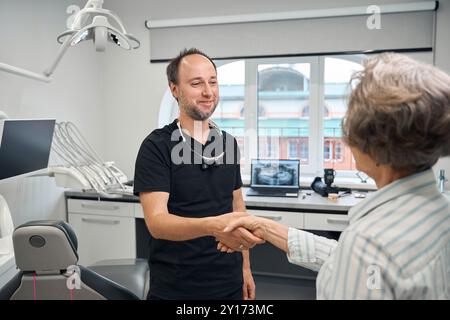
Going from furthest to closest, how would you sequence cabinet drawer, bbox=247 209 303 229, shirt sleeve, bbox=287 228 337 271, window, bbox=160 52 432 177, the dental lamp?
window, bbox=160 52 432 177
cabinet drawer, bbox=247 209 303 229
the dental lamp
shirt sleeve, bbox=287 228 337 271

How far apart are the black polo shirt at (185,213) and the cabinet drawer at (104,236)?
1484 millimetres

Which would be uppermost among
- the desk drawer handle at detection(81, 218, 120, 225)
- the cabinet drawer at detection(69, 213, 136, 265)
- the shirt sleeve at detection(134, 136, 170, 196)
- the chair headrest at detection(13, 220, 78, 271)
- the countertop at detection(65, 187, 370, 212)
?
the shirt sleeve at detection(134, 136, 170, 196)

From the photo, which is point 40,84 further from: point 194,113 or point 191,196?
point 191,196

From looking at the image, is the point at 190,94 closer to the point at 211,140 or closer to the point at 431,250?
the point at 211,140

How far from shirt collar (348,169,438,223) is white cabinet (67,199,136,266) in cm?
230

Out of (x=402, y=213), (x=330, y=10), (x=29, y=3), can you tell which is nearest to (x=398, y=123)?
(x=402, y=213)

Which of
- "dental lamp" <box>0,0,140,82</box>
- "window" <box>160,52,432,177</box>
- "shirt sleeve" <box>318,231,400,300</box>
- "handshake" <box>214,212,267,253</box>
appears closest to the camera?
"shirt sleeve" <box>318,231,400,300</box>

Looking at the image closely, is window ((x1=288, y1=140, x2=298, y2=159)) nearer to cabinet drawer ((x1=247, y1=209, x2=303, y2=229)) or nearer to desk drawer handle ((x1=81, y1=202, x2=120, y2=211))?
cabinet drawer ((x1=247, y1=209, x2=303, y2=229))

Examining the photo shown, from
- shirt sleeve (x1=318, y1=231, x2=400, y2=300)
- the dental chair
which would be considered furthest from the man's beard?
shirt sleeve (x1=318, y1=231, x2=400, y2=300)

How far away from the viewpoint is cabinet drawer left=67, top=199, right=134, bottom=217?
9.31 feet

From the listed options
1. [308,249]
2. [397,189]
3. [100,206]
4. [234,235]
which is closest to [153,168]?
[234,235]

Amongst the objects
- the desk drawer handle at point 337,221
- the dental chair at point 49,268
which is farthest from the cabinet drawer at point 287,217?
the dental chair at point 49,268
